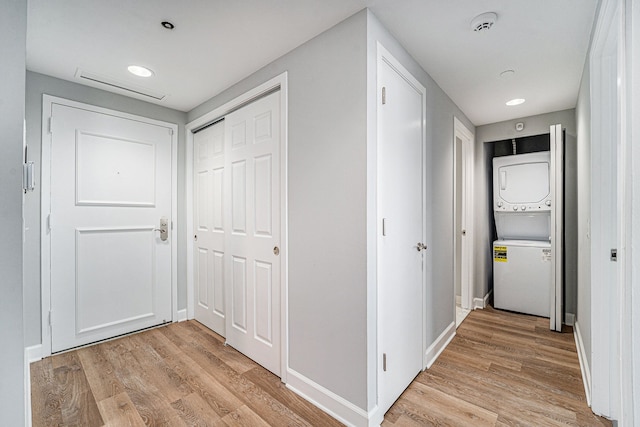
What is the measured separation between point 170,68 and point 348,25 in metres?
1.48

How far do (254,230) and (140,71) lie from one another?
5.18 ft

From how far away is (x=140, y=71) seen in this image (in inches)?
87.4

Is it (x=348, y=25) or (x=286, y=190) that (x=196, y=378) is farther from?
(x=348, y=25)

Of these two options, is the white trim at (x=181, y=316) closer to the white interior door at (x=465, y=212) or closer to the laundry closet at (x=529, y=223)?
the white interior door at (x=465, y=212)

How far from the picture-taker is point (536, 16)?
1.57 meters

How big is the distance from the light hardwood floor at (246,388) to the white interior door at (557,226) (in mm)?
364

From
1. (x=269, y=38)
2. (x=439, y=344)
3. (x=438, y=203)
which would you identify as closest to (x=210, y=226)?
(x=269, y=38)

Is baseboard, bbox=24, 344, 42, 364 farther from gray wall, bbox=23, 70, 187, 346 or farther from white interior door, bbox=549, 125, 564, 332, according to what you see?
white interior door, bbox=549, 125, 564, 332

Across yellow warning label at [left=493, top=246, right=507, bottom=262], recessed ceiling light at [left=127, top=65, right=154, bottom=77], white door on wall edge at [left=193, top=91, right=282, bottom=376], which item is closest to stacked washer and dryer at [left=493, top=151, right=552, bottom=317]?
yellow warning label at [left=493, top=246, right=507, bottom=262]

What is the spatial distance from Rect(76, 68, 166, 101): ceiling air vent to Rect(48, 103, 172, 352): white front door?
0.27 meters

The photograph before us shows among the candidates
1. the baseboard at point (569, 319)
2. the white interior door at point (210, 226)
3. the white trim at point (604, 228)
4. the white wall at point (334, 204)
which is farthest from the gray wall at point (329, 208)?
the baseboard at point (569, 319)

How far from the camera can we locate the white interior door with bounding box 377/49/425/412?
1619 millimetres

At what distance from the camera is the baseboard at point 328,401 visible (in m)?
1.50

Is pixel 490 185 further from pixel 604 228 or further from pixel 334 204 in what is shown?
pixel 334 204
